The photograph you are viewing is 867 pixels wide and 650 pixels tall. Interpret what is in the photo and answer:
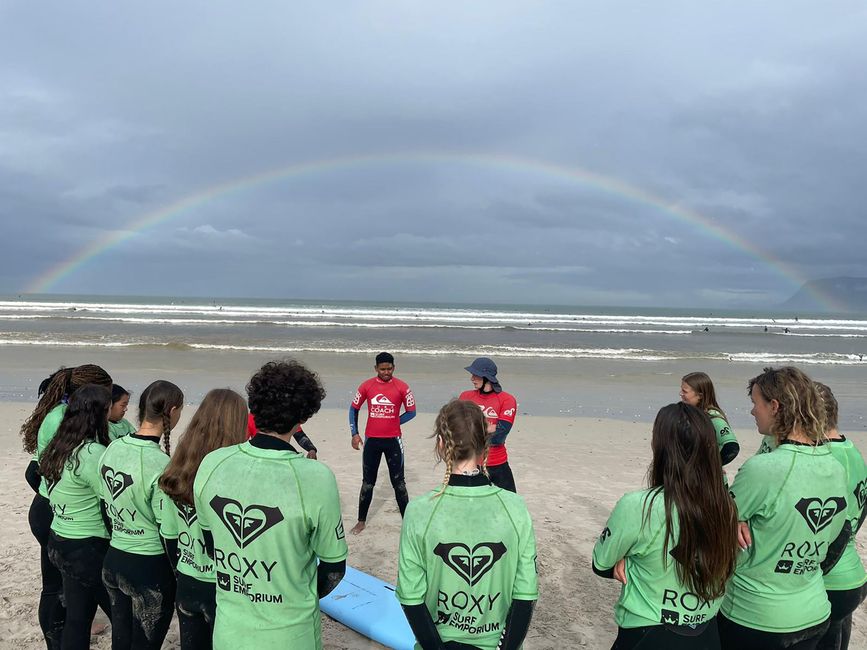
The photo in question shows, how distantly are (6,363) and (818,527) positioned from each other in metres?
22.0

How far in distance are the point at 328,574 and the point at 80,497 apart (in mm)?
1622

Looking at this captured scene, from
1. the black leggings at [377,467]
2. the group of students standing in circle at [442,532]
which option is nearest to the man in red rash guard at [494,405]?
the black leggings at [377,467]

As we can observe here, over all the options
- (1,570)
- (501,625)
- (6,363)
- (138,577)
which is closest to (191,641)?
(138,577)

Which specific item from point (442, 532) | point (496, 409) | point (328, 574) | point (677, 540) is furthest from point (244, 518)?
point (496, 409)

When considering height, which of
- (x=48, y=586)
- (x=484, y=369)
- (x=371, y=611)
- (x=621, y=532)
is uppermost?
(x=484, y=369)

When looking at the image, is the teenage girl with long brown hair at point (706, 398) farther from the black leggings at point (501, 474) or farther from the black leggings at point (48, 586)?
the black leggings at point (48, 586)

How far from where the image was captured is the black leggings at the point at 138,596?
2.82 metres

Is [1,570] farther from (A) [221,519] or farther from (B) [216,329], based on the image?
(B) [216,329]

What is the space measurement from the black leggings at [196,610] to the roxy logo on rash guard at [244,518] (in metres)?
0.60

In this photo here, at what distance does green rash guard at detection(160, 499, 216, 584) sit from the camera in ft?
8.57

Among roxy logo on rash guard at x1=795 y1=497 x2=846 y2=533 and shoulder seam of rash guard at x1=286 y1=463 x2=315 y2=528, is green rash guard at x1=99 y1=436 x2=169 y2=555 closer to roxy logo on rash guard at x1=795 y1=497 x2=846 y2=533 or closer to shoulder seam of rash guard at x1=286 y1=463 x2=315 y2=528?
shoulder seam of rash guard at x1=286 y1=463 x2=315 y2=528

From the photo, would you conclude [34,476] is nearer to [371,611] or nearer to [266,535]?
[266,535]

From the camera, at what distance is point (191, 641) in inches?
107

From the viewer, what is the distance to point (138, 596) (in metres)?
2.83
